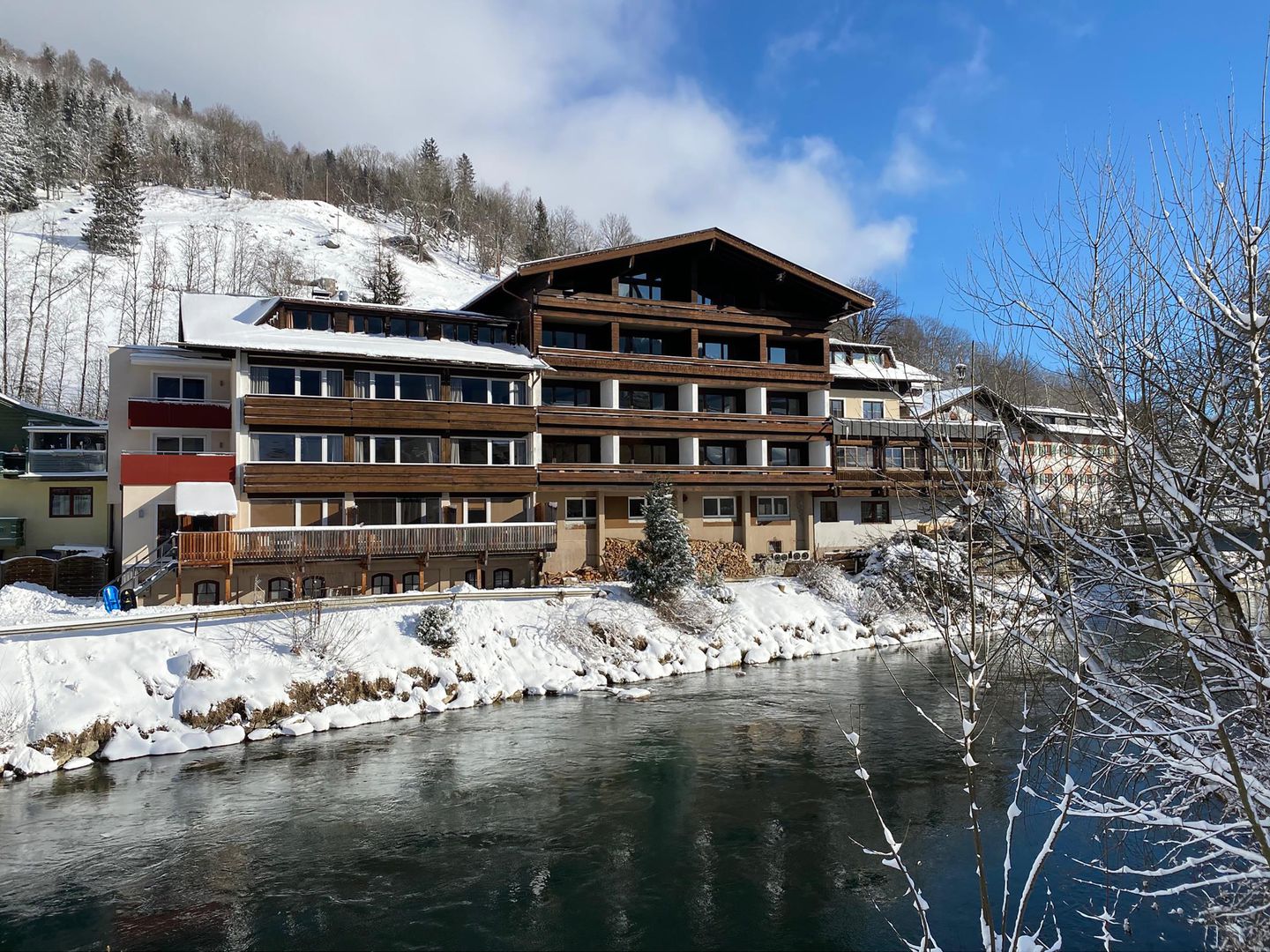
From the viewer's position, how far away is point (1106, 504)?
8367 millimetres

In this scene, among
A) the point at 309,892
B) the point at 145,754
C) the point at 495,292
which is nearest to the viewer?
the point at 309,892

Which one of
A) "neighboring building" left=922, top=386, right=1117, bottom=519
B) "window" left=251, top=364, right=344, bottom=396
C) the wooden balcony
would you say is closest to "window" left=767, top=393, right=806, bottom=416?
the wooden balcony

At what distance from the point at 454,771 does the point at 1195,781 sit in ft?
51.6

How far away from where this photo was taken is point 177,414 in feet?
107

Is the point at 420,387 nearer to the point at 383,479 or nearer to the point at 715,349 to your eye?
the point at 383,479

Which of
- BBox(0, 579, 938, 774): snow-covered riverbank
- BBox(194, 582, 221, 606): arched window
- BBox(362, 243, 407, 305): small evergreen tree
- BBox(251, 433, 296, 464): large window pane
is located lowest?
BBox(0, 579, 938, 774): snow-covered riverbank

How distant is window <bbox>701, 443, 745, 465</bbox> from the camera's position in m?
43.0

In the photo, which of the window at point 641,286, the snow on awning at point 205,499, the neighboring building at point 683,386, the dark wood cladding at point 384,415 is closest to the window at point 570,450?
the neighboring building at point 683,386

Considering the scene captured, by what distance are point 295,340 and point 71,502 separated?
48.8ft

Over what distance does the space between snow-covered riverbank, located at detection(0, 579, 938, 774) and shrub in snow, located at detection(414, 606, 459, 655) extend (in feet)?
0.67

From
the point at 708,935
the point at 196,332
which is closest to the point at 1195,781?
the point at 708,935

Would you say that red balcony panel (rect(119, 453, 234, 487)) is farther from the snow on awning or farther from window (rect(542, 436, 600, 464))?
window (rect(542, 436, 600, 464))

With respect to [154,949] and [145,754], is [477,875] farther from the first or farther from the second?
[145,754]

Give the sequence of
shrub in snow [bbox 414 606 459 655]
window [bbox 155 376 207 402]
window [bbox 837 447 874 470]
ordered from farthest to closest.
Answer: window [bbox 837 447 874 470]
window [bbox 155 376 207 402]
shrub in snow [bbox 414 606 459 655]
